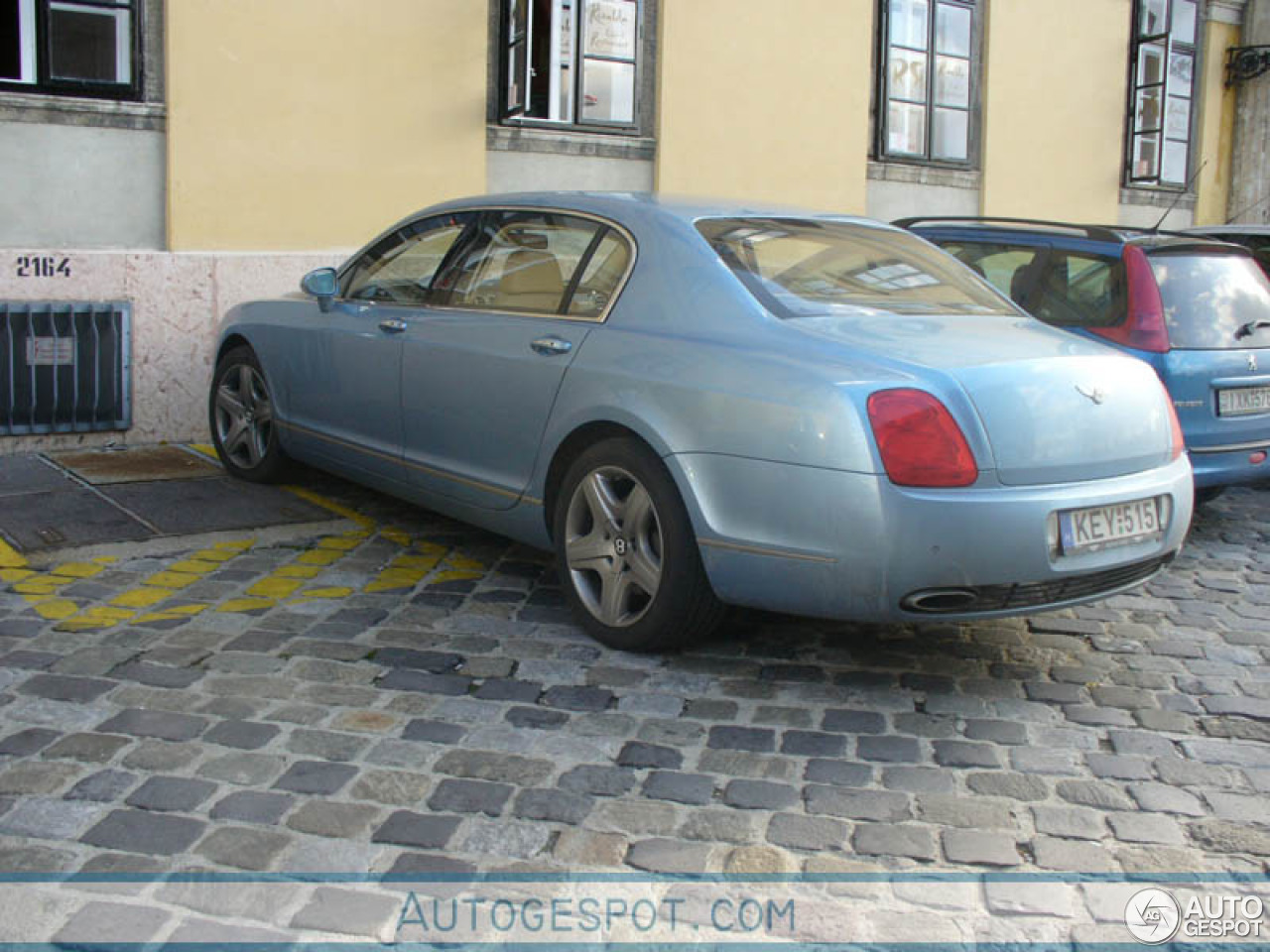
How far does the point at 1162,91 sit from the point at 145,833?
14.5 meters

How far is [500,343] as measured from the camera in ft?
17.4

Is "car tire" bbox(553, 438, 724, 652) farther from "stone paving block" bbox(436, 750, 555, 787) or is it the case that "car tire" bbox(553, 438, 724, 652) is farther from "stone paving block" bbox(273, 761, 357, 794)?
"stone paving block" bbox(273, 761, 357, 794)

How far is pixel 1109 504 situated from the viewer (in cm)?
437

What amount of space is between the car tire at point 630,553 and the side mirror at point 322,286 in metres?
1.99

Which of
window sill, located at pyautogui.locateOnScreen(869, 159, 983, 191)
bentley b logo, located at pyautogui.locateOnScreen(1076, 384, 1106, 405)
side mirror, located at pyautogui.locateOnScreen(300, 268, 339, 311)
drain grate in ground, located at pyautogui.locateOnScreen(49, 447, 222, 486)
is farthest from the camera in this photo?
window sill, located at pyautogui.locateOnScreen(869, 159, 983, 191)

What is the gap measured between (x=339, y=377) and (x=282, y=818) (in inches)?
125

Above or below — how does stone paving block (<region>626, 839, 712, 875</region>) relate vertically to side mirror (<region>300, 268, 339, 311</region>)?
below

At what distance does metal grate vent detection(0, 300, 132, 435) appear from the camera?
838 centimetres

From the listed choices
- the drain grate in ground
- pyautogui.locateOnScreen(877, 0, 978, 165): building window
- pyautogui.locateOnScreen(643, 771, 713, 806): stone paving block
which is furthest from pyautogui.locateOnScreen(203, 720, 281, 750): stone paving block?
pyautogui.locateOnScreen(877, 0, 978, 165): building window

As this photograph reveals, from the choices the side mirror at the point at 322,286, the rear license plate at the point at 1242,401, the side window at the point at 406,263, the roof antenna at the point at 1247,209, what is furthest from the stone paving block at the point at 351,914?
the roof antenna at the point at 1247,209

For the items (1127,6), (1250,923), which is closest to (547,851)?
(1250,923)

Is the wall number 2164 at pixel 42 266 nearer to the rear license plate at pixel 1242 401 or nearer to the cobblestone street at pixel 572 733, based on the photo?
the cobblestone street at pixel 572 733

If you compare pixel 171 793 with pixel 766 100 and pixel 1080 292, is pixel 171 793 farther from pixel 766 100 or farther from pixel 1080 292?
pixel 766 100

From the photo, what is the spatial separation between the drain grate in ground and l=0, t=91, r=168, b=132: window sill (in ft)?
A: 6.67
